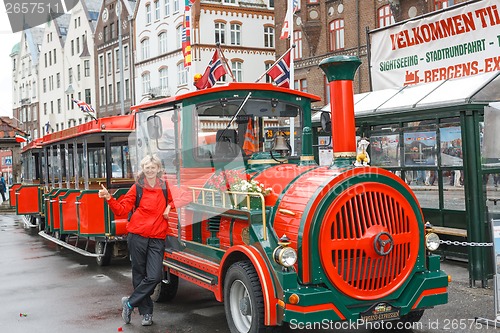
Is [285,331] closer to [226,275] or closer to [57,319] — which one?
[226,275]

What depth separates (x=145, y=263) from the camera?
6.26 m

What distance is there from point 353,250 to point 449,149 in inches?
192

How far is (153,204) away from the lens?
6191 millimetres

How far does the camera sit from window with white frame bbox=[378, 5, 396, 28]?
26297mm

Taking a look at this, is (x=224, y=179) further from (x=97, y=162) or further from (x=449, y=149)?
(x=97, y=162)

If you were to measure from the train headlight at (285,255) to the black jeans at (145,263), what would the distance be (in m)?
1.85

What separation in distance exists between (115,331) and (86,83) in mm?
48806

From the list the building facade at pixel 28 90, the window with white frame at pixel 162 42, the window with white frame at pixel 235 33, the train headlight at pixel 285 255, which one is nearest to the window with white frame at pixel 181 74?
the window with white frame at pixel 162 42

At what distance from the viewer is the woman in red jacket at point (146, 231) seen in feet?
20.1

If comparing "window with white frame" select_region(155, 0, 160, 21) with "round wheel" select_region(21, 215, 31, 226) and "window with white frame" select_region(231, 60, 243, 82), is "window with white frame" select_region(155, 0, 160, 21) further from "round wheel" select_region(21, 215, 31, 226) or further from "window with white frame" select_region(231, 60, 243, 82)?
"round wheel" select_region(21, 215, 31, 226)

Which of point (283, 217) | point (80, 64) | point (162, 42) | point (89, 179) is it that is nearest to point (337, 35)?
point (162, 42)

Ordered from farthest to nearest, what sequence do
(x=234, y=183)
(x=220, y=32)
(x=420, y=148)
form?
1. (x=220, y=32)
2. (x=420, y=148)
3. (x=234, y=183)

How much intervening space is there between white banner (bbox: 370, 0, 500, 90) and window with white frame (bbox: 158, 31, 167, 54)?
1193 inches

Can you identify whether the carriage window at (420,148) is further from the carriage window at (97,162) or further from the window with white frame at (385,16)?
the window with white frame at (385,16)
